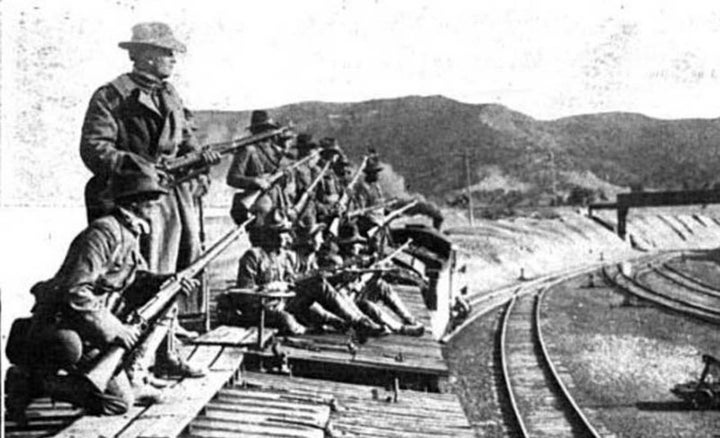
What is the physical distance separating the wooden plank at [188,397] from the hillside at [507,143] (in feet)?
267

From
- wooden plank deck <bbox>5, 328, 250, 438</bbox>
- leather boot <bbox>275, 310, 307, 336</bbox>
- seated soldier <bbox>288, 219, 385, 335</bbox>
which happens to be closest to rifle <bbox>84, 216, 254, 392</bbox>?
wooden plank deck <bbox>5, 328, 250, 438</bbox>

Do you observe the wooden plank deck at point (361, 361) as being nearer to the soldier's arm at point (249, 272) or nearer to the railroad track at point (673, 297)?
the soldier's arm at point (249, 272)

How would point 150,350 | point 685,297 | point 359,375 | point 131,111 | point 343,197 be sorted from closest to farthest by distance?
point 150,350, point 131,111, point 359,375, point 343,197, point 685,297

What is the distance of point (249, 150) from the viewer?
955 cm

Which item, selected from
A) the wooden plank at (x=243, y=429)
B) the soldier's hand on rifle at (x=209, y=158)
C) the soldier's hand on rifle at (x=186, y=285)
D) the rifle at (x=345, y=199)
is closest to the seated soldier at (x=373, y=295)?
the rifle at (x=345, y=199)

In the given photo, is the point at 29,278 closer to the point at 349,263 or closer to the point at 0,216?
the point at 0,216

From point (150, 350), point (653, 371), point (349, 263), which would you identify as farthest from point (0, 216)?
point (653, 371)

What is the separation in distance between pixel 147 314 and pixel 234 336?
2.44 meters

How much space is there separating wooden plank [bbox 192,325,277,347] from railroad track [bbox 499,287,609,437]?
491 centimetres

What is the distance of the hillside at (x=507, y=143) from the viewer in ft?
324

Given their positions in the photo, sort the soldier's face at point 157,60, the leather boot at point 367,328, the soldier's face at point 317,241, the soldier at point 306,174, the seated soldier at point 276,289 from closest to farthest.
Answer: the soldier's face at point 157,60 < the seated soldier at point 276,289 < the leather boot at point 367,328 < the soldier's face at point 317,241 < the soldier at point 306,174

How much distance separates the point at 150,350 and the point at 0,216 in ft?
28.7

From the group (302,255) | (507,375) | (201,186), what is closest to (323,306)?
(302,255)

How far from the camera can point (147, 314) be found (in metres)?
4.79
